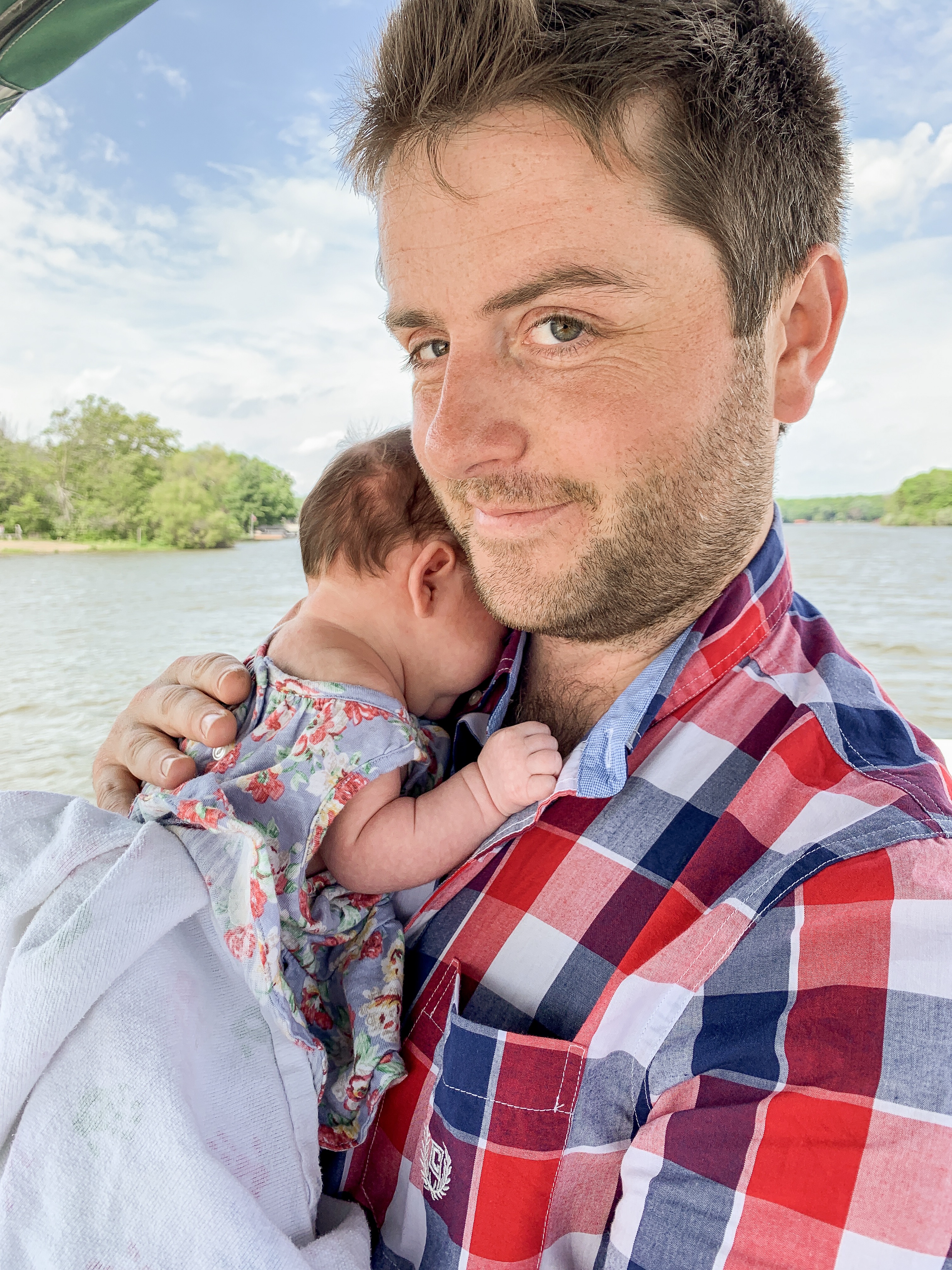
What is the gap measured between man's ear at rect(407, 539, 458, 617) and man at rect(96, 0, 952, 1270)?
0.15m

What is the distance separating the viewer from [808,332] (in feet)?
4.27

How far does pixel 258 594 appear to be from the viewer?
54.7 ft

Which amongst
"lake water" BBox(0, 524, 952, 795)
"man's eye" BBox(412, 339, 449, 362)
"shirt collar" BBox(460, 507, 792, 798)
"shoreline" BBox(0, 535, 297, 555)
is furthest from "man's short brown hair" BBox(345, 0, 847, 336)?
"shoreline" BBox(0, 535, 297, 555)

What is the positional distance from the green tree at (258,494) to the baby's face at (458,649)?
21868 millimetres

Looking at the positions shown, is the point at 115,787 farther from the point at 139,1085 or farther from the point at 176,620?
the point at 176,620

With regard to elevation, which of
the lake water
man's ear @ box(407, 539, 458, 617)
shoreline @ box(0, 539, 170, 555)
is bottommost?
the lake water

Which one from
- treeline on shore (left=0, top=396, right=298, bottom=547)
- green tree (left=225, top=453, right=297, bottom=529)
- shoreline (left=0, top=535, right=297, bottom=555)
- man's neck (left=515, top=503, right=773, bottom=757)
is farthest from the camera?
green tree (left=225, top=453, right=297, bottom=529)

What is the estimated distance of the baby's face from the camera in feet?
4.79

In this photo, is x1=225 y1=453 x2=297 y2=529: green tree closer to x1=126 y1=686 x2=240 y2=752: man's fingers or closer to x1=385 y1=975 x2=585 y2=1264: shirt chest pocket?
x1=126 y1=686 x2=240 y2=752: man's fingers

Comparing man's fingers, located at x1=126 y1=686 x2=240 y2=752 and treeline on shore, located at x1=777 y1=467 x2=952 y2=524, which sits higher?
man's fingers, located at x1=126 y1=686 x2=240 y2=752

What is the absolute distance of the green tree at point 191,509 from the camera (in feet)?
76.6

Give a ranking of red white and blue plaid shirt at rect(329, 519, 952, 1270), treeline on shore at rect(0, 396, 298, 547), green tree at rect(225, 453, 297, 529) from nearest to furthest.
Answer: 1. red white and blue plaid shirt at rect(329, 519, 952, 1270)
2. treeline on shore at rect(0, 396, 298, 547)
3. green tree at rect(225, 453, 297, 529)

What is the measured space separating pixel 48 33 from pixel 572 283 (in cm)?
81

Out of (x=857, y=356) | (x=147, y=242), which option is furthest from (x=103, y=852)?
(x=147, y=242)
